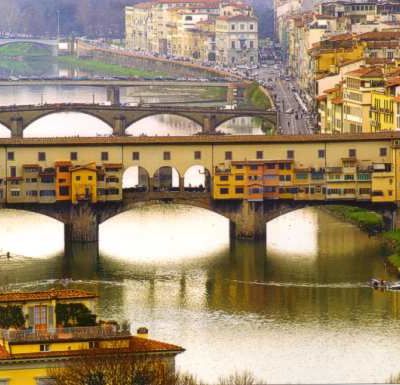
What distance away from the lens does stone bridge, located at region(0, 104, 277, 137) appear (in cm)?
7550

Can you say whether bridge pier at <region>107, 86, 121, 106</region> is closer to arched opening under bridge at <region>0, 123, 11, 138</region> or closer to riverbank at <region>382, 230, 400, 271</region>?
arched opening under bridge at <region>0, 123, 11, 138</region>

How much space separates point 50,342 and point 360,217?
1037 inches

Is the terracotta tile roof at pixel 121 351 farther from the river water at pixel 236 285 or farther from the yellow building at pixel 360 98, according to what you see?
the yellow building at pixel 360 98

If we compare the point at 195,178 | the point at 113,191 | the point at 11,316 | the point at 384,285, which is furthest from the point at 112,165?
the point at 11,316

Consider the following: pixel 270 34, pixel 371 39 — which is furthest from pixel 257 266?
pixel 270 34

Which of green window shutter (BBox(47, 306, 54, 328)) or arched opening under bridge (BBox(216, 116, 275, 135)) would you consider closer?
green window shutter (BBox(47, 306, 54, 328))

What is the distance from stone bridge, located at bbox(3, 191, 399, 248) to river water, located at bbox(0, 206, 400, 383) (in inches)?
16.7

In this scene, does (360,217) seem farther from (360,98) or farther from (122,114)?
(122,114)

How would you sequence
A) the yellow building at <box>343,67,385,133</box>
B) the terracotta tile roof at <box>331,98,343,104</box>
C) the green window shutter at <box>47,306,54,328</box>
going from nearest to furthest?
the green window shutter at <box>47,306,54,328</box> → the yellow building at <box>343,67,385,133</box> → the terracotta tile roof at <box>331,98,343,104</box>

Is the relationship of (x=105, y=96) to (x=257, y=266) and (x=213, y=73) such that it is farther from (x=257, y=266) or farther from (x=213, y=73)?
(x=257, y=266)

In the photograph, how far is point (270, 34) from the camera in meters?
130

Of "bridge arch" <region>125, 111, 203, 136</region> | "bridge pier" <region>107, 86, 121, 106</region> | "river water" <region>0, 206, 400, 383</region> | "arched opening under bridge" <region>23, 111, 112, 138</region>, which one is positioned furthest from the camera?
"bridge pier" <region>107, 86, 121, 106</region>

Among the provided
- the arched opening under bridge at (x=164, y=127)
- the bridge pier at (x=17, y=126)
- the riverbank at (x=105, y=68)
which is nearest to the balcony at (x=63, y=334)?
the bridge pier at (x=17, y=126)

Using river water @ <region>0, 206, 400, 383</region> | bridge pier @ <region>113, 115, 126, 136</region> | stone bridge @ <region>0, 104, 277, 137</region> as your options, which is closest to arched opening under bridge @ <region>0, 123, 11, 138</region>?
stone bridge @ <region>0, 104, 277, 137</region>
